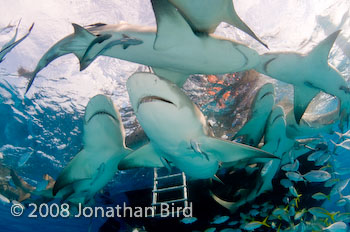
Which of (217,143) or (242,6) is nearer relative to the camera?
(217,143)

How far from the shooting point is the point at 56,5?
5.61m

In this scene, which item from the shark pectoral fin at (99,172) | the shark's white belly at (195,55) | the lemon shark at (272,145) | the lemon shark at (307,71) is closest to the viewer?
the shark's white belly at (195,55)

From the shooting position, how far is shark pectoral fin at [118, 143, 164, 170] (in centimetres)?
434

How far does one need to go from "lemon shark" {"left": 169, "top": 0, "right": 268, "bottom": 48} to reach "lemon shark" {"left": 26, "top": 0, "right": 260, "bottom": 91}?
129 mm

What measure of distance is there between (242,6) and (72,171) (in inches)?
242

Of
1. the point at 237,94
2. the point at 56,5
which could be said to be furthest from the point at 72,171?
the point at 237,94

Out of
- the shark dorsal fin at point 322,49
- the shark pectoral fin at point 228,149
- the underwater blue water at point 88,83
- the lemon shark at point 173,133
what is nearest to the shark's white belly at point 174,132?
the lemon shark at point 173,133

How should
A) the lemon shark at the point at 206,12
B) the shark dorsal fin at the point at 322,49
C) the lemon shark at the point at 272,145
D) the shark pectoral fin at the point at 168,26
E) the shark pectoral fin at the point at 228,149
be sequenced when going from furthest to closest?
the lemon shark at the point at 272,145 → the shark dorsal fin at the point at 322,49 → the shark pectoral fin at the point at 228,149 → the lemon shark at the point at 206,12 → the shark pectoral fin at the point at 168,26

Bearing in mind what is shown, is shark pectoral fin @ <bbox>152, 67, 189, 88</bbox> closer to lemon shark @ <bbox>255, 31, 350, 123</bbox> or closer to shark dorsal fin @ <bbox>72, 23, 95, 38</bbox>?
shark dorsal fin @ <bbox>72, 23, 95, 38</bbox>

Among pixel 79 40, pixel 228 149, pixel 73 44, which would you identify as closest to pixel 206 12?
pixel 79 40

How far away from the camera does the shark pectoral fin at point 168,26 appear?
2699 millimetres

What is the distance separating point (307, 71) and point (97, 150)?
17.2ft

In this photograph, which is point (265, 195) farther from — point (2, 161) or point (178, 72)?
point (2, 161)

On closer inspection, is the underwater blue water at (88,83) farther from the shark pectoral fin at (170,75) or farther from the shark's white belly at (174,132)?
the shark's white belly at (174,132)
